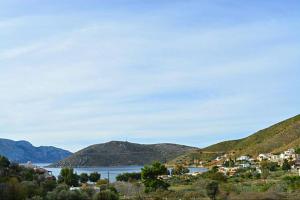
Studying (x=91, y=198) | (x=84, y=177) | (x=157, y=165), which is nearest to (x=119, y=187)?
(x=157, y=165)

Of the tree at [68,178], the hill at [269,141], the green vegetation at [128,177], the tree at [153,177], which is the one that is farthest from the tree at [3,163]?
the hill at [269,141]

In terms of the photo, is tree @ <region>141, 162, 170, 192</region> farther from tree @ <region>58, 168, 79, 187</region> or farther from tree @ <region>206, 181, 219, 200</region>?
tree @ <region>58, 168, 79, 187</region>

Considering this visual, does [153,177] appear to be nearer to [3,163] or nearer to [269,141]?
[3,163]

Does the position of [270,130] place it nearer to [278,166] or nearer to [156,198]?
[278,166]

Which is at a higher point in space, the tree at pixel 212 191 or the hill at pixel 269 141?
the hill at pixel 269 141

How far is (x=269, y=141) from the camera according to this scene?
433ft

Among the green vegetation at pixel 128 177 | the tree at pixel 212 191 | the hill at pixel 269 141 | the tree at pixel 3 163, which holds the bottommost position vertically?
the tree at pixel 212 191

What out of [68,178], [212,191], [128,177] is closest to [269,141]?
[128,177]

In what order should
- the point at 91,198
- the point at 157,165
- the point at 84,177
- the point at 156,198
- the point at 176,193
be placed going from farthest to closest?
the point at 84,177, the point at 157,165, the point at 176,193, the point at 156,198, the point at 91,198

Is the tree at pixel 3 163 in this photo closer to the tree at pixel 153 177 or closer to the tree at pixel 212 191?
the tree at pixel 153 177

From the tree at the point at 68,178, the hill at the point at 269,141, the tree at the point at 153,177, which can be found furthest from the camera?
the hill at the point at 269,141

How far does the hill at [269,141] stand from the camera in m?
123

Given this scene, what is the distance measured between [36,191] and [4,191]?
3541mm

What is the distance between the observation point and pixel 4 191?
33594 millimetres
